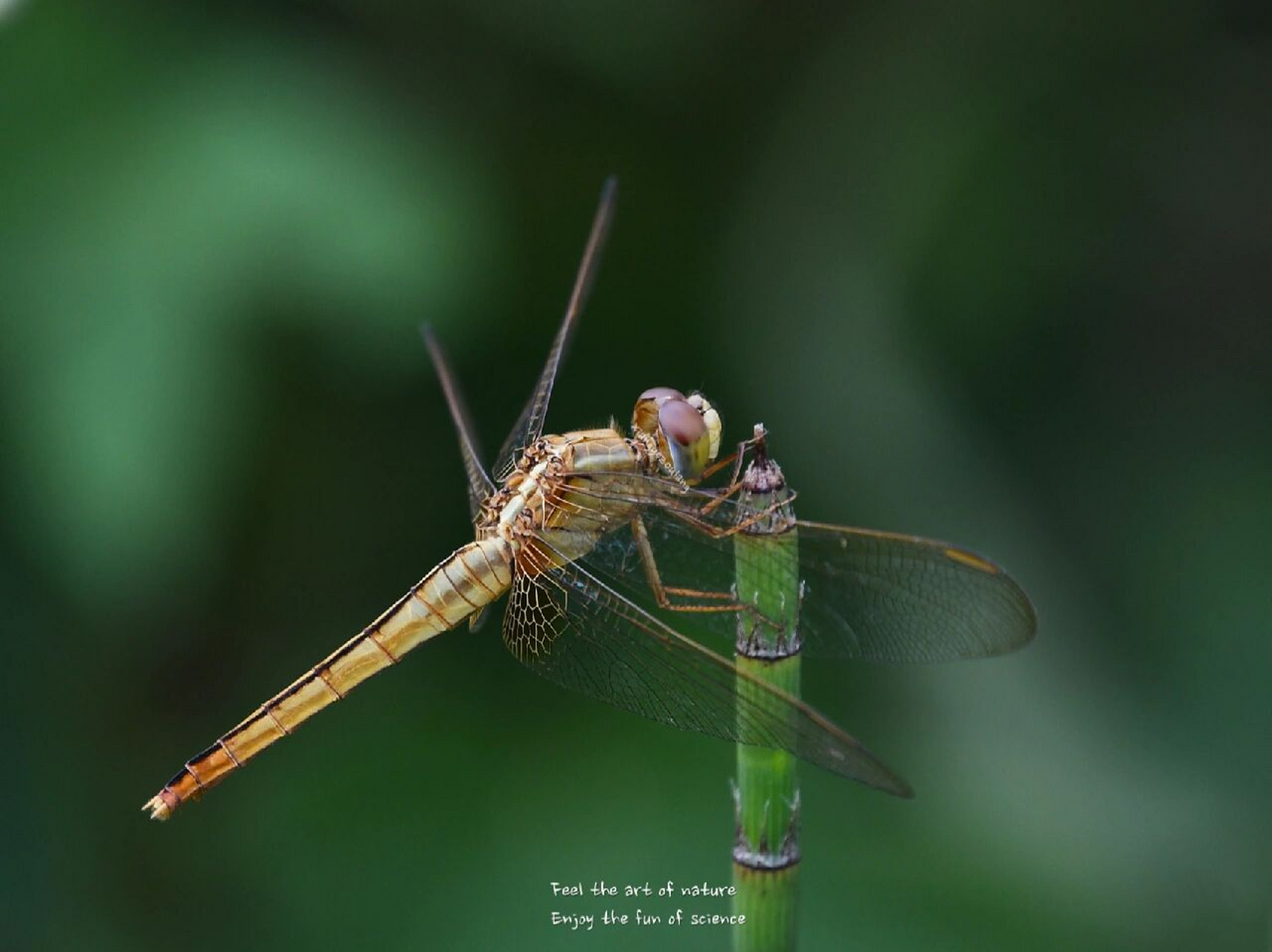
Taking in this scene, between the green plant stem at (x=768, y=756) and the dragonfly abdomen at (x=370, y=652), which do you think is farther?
the dragonfly abdomen at (x=370, y=652)

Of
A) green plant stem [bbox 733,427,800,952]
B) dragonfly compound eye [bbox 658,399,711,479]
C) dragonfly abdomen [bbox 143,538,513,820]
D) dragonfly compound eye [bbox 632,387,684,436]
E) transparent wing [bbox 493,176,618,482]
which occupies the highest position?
transparent wing [bbox 493,176,618,482]

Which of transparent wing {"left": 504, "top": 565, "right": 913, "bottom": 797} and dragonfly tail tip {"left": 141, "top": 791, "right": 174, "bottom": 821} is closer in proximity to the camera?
transparent wing {"left": 504, "top": 565, "right": 913, "bottom": 797}

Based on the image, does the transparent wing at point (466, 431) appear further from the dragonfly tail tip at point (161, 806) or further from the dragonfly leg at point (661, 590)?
the dragonfly tail tip at point (161, 806)

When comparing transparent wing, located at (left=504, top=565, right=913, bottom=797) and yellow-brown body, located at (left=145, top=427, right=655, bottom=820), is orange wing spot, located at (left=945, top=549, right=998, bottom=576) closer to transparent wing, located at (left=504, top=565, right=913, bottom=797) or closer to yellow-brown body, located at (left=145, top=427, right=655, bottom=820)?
transparent wing, located at (left=504, top=565, right=913, bottom=797)

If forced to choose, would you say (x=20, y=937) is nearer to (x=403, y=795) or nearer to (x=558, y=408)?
(x=403, y=795)

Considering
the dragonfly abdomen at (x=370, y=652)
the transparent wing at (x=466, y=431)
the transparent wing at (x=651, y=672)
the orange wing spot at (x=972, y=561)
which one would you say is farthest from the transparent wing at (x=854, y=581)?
the transparent wing at (x=466, y=431)

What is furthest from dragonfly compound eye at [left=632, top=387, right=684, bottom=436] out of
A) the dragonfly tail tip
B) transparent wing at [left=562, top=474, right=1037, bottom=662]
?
the dragonfly tail tip

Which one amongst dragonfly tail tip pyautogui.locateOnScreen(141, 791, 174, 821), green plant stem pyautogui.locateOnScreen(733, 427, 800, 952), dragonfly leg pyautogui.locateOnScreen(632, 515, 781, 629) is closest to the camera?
green plant stem pyautogui.locateOnScreen(733, 427, 800, 952)

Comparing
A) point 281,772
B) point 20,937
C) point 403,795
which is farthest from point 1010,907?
point 20,937
